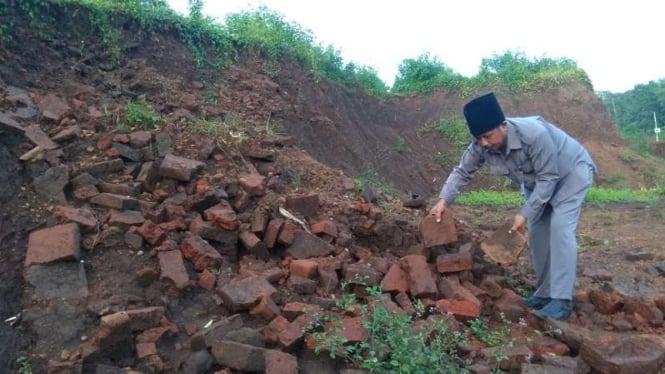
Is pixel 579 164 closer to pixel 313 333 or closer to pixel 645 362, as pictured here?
pixel 645 362

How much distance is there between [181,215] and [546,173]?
2.50 m

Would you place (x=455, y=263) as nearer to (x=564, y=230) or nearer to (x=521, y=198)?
(x=564, y=230)

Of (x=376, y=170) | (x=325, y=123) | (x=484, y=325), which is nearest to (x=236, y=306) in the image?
(x=484, y=325)

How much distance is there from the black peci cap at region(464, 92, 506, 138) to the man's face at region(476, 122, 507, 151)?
34 mm

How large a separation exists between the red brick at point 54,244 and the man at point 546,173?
8.48 feet

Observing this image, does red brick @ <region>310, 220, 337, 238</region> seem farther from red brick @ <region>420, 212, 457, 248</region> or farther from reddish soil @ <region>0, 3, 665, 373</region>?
red brick @ <region>420, 212, 457, 248</region>

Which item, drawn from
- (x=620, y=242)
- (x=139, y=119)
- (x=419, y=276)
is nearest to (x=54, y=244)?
(x=139, y=119)

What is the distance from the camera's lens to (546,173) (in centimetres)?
402

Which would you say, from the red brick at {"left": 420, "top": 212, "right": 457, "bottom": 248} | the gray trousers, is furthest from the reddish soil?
the gray trousers

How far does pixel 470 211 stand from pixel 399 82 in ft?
33.8

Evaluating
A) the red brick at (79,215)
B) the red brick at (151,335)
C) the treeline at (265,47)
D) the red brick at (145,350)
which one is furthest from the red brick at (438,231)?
the treeline at (265,47)

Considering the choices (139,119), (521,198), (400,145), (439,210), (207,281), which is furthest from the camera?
(400,145)

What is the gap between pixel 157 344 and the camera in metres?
3.23

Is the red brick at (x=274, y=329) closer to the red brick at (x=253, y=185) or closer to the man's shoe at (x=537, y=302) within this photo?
the red brick at (x=253, y=185)
